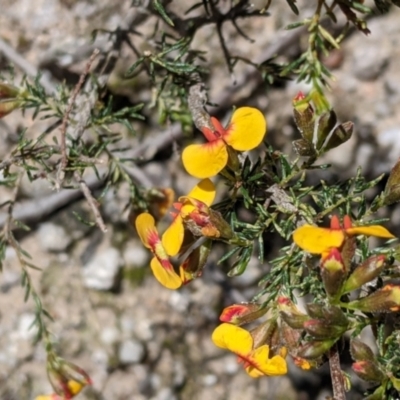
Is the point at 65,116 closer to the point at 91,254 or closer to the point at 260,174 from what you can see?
the point at 260,174

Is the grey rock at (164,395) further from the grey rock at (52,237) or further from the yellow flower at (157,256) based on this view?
the yellow flower at (157,256)

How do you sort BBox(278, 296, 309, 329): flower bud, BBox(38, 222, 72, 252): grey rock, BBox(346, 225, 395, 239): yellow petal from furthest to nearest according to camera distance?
BBox(38, 222, 72, 252): grey rock
BBox(278, 296, 309, 329): flower bud
BBox(346, 225, 395, 239): yellow petal

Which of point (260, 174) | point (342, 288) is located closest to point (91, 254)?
point (260, 174)

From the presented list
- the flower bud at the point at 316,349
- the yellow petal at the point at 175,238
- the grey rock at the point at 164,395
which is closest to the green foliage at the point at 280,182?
the flower bud at the point at 316,349

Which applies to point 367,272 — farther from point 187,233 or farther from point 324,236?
point 187,233

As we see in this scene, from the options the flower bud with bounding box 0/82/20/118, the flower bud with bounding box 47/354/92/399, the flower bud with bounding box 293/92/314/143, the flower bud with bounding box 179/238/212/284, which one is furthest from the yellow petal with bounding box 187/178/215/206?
the flower bud with bounding box 47/354/92/399

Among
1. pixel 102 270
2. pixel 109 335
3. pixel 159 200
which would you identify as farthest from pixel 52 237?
pixel 159 200

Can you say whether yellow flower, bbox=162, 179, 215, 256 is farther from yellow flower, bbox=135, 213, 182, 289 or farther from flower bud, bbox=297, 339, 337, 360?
flower bud, bbox=297, 339, 337, 360
